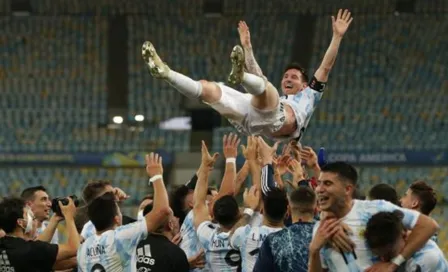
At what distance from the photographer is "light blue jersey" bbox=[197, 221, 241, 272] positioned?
7891mm

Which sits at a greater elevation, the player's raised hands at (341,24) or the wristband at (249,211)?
the player's raised hands at (341,24)

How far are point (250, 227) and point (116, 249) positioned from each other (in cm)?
124

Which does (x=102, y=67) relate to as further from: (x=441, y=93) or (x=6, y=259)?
(x=6, y=259)

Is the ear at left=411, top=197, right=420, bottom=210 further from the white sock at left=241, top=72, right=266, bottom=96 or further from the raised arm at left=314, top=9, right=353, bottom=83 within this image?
the raised arm at left=314, top=9, right=353, bottom=83

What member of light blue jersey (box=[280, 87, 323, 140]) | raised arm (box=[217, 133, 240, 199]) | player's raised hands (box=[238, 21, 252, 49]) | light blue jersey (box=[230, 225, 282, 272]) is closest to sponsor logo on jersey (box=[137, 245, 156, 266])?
light blue jersey (box=[230, 225, 282, 272])

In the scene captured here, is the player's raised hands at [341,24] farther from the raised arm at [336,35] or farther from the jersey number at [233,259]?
the jersey number at [233,259]

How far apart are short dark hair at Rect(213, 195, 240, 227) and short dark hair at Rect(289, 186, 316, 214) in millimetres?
1286

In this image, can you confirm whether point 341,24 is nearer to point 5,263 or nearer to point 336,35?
point 336,35

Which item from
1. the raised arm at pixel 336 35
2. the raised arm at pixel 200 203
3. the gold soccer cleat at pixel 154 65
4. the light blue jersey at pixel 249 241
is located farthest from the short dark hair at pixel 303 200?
the raised arm at pixel 336 35

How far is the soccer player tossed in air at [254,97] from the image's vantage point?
8039mm

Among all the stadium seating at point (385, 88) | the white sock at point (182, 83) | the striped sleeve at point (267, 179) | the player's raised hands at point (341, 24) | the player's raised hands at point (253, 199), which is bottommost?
the stadium seating at point (385, 88)

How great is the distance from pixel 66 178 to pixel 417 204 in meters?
13.8

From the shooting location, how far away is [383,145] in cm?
2047

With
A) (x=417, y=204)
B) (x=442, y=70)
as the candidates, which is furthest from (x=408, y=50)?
(x=417, y=204)
